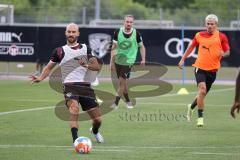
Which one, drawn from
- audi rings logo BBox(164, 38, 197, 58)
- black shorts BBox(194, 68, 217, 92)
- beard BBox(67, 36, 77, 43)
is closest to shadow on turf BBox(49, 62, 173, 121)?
audi rings logo BBox(164, 38, 197, 58)

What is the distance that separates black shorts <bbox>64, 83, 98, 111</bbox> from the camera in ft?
41.5

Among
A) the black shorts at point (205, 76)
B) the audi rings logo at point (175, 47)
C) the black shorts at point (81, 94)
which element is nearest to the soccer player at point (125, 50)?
the black shorts at point (205, 76)

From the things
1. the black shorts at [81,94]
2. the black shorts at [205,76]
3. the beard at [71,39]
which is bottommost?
the black shorts at [205,76]

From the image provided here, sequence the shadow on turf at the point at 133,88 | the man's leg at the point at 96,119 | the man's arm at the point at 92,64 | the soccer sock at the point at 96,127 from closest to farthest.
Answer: the man's arm at the point at 92,64 < the man's leg at the point at 96,119 < the soccer sock at the point at 96,127 < the shadow on turf at the point at 133,88

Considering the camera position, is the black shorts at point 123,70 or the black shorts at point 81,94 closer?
the black shorts at point 81,94

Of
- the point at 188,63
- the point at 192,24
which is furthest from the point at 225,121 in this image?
the point at 192,24

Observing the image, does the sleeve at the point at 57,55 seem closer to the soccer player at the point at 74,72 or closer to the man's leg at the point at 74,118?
the soccer player at the point at 74,72

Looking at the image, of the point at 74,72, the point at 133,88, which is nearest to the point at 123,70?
the point at 133,88

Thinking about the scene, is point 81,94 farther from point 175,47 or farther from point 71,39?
point 175,47

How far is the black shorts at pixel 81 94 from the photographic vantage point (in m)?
12.6

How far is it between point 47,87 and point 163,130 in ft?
43.9

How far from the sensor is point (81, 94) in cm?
1268

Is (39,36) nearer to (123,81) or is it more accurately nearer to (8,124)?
(123,81)

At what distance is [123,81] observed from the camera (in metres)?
19.9
